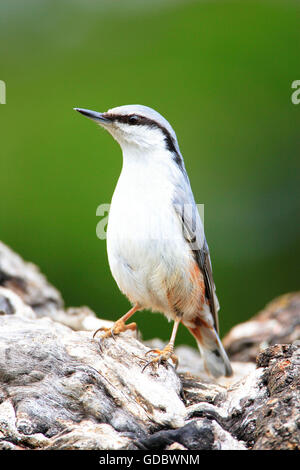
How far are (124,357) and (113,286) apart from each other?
7.64ft

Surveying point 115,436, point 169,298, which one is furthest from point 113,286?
point 115,436

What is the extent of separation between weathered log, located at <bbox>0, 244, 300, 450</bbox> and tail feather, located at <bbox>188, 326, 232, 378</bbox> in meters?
0.59

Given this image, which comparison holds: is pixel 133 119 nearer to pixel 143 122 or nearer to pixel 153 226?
pixel 143 122

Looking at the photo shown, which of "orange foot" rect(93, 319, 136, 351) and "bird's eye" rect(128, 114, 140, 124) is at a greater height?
"bird's eye" rect(128, 114, 140, 124)

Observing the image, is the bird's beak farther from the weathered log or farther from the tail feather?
the tail feather

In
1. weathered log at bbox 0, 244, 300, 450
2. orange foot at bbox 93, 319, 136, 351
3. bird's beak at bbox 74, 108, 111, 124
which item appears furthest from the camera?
bird's beak at bbox 74, 108, 111, 124

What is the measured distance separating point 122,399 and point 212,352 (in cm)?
159

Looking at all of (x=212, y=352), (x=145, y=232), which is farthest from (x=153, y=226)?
(x=212, y=352)

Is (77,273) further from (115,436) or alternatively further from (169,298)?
(115,436)

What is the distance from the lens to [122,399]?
296 centimetres

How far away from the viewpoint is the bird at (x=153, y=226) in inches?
145

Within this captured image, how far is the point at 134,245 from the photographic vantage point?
3.66 meters

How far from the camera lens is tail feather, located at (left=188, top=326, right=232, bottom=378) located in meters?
4.38

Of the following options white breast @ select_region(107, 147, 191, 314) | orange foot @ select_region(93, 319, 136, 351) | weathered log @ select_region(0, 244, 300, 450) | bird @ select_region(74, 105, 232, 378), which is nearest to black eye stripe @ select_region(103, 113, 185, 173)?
bird @ select_region(74, 105, 232, 378)
